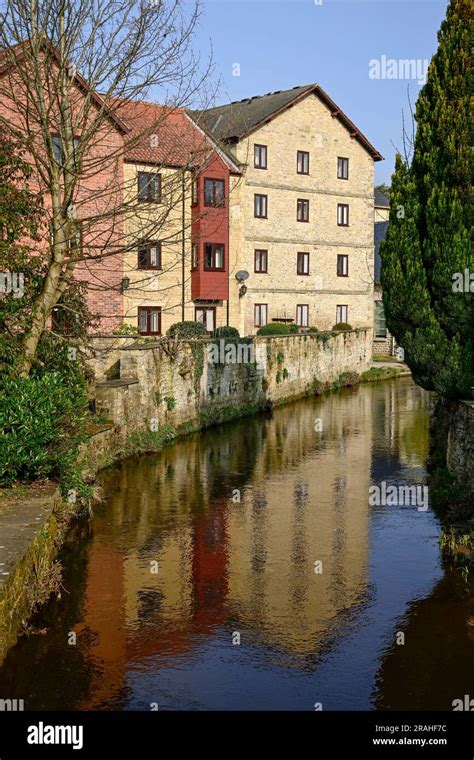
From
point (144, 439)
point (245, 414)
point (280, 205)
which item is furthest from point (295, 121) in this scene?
point (144, 439)

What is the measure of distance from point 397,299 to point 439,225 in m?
1.94

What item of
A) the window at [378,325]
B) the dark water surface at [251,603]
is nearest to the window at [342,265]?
the window at [378,325]

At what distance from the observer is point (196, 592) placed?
12164 mm

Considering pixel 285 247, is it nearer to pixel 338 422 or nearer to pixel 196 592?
pixel 338 422

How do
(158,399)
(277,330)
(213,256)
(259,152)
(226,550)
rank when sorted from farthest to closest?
1. (259,152)
2. (213,256)
3. (277,330)
4. (158,399)
5. (226,550)

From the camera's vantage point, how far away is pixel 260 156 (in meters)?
41.6

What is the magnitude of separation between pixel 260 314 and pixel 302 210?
675 centimetres

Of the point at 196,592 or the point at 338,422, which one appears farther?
the point at 338,422

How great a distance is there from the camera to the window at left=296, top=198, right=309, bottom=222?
143 ft

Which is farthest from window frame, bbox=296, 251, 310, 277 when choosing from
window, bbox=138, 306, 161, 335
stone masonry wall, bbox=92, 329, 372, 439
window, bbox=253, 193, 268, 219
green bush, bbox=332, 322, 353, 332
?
window, bbox=138, 306, 161, 335

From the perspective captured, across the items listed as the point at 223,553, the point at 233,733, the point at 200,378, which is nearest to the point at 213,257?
the point at 200,378

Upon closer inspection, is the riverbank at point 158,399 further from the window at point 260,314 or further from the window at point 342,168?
the window at point 342,168

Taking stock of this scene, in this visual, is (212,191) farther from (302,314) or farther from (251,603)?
(251,603)

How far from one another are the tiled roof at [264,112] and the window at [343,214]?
3935 mm
